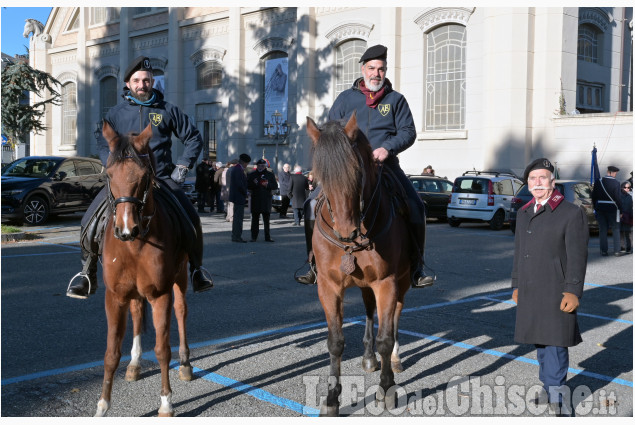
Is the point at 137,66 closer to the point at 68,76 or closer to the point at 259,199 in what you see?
the point at 259,199

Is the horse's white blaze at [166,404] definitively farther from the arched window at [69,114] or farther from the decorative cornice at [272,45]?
the arched window at [69,114]

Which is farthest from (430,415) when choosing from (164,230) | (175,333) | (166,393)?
(175,333)

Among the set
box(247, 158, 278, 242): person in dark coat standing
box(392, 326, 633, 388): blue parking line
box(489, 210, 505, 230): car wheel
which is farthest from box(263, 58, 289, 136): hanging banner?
box(392, 326, 633, 388): blue parking line

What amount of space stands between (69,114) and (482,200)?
36227mm

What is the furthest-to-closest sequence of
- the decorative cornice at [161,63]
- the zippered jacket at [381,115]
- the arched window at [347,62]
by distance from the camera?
the decorative cornice at [161,63] < the arched window at [347,62] < the zippered jacket at [381,115]

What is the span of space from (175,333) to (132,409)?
2.37m

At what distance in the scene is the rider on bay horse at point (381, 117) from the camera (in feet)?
19.7

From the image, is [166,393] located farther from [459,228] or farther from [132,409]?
[459,228]

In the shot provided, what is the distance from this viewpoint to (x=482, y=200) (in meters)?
21.9

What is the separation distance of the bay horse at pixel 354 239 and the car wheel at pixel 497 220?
16.9 m

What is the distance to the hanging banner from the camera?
36.0m

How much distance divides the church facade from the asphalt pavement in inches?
683

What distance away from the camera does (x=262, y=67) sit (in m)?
37.1

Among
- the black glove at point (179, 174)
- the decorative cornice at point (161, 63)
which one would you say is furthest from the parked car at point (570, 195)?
the decorative cornice at point (161, 63)
